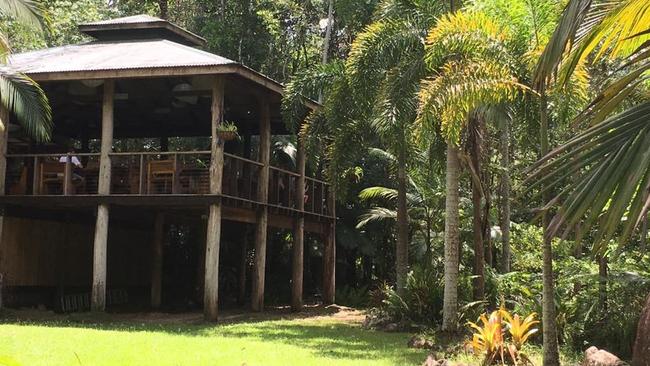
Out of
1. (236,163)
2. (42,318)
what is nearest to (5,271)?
(42,318)

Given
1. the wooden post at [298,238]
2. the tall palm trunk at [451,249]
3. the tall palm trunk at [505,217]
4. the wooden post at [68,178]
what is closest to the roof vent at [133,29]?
the wooden post at [298,238]

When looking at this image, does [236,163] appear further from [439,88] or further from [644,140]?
[644,140]

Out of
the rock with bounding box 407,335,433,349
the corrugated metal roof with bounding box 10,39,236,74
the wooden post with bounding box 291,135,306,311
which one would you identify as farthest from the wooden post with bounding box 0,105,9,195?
the rock with bounding box 407,335,433,349

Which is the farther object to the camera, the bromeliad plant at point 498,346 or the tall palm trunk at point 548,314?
the bromeliad plant at point 498,346

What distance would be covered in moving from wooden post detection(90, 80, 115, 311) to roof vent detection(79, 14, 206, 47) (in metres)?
4.43

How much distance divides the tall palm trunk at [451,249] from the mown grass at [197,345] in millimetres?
934

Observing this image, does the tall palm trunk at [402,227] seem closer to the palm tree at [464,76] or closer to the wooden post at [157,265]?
the palm tree at [464,76]

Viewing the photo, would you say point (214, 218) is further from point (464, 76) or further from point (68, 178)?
point (464, 76)

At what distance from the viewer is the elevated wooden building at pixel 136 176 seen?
1438cm

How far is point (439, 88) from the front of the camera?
905 cm

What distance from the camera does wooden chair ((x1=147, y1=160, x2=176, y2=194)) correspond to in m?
15.0

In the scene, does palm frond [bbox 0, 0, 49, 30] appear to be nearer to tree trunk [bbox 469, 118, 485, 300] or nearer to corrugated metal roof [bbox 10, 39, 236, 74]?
corrugated metal roof [bbox 10, 39, 236, 74]

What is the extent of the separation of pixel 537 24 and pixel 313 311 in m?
11.7

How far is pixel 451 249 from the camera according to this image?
12.5 meters
